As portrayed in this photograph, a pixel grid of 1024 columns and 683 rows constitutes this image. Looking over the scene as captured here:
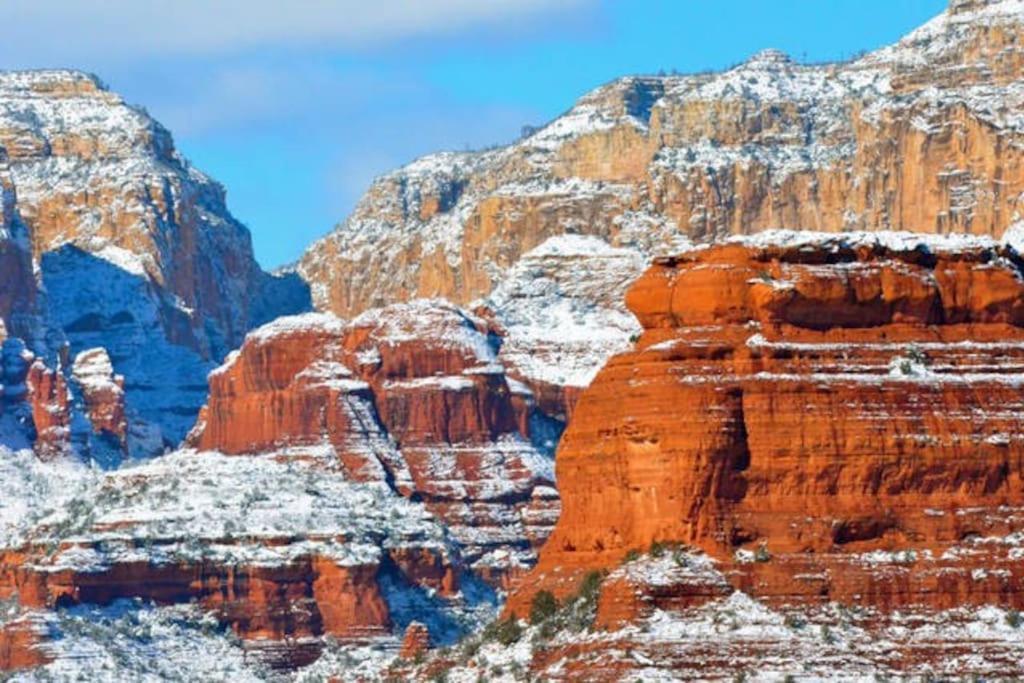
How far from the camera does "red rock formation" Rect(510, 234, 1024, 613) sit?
132 metres

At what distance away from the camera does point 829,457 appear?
435ft

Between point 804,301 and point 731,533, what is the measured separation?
585 cm

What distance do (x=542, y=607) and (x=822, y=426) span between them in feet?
28.6

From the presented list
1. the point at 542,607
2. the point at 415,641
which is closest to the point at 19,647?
the point at 415,641

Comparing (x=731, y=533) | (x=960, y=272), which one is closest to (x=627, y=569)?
(x=731, y=533)

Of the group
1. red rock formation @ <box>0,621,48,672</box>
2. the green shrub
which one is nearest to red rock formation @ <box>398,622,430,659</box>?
red rock formation @ <box>0,621,48,672</box>

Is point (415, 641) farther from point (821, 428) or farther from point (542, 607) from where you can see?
point (821, 428)

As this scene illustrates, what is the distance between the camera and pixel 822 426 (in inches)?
5217

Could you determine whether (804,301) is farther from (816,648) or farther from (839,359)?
(816,648)

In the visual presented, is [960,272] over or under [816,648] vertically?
over

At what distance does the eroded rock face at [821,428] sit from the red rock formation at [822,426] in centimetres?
3

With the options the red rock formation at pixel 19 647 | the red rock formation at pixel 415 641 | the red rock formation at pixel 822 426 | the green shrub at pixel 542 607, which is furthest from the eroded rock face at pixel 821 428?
the red rock formation at pixel 19 647

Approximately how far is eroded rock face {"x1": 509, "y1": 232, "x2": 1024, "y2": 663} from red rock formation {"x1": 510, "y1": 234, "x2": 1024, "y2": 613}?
0.10 feet

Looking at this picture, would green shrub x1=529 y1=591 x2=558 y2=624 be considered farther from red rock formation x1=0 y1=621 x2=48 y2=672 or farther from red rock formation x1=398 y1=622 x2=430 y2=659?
red rock formation x1=0 y1=621 x2=48 y2=672
